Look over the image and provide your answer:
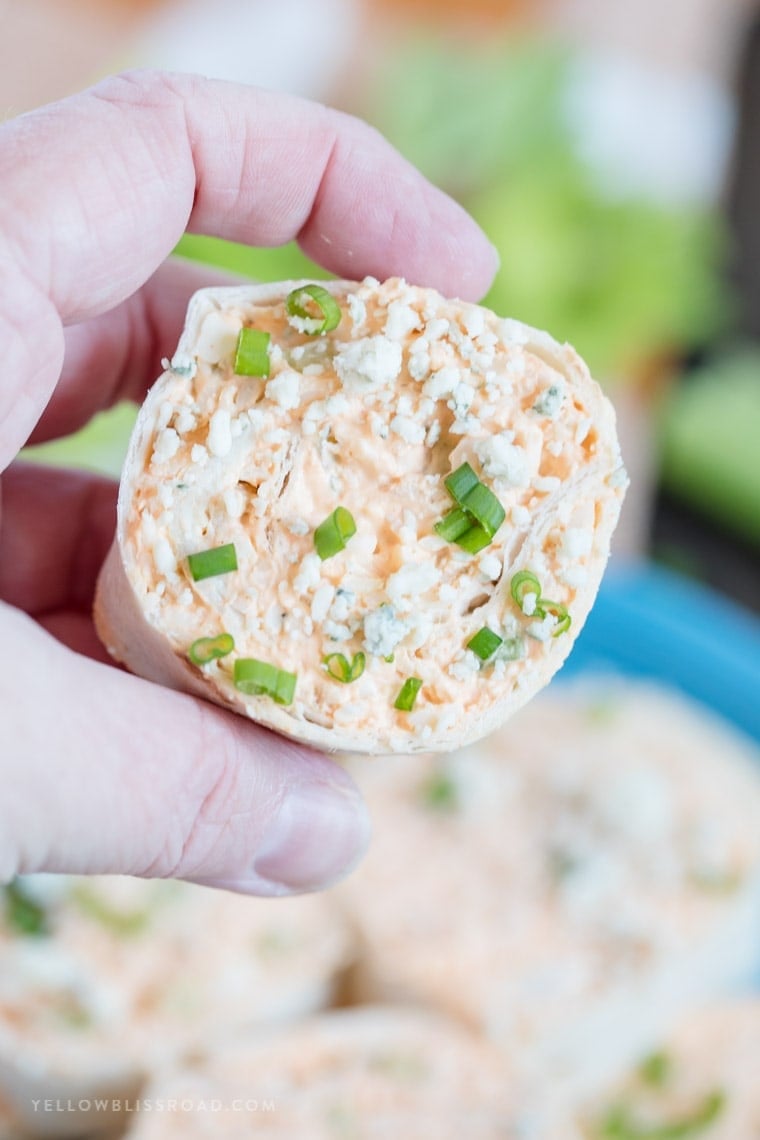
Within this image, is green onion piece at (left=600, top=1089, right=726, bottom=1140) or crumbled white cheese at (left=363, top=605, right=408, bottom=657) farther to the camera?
green onion piece at (left=600, top=1089, right=726, bottom=1140)

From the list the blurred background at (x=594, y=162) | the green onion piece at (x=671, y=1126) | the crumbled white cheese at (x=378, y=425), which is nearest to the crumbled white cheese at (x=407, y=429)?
the crumbled white cheese at (x=378, y=425)

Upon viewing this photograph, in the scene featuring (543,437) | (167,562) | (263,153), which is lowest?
(167,562)

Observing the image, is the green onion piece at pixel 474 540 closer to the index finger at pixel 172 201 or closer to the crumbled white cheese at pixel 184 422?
the crumbled white cheese at pixel 184 422

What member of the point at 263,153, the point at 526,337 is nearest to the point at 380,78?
the point at 263,153

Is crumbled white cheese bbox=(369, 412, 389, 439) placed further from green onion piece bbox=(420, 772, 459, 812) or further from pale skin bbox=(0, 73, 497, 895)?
green onion piece bbox=(420, 772, 459, 812)

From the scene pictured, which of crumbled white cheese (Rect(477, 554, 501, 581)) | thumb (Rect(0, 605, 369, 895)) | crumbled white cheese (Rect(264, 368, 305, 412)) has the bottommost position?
thumb (Rect(0, 605, 369, 895))

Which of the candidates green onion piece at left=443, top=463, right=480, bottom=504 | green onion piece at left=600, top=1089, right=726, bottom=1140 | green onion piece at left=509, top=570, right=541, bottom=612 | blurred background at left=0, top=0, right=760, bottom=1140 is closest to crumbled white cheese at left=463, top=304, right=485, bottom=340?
green onion piece at left=443, top=463, right=480, bottom=504

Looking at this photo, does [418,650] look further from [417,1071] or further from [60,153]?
[417,1071]

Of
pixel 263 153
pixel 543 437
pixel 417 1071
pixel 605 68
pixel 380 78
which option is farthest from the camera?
pixel 605 68
